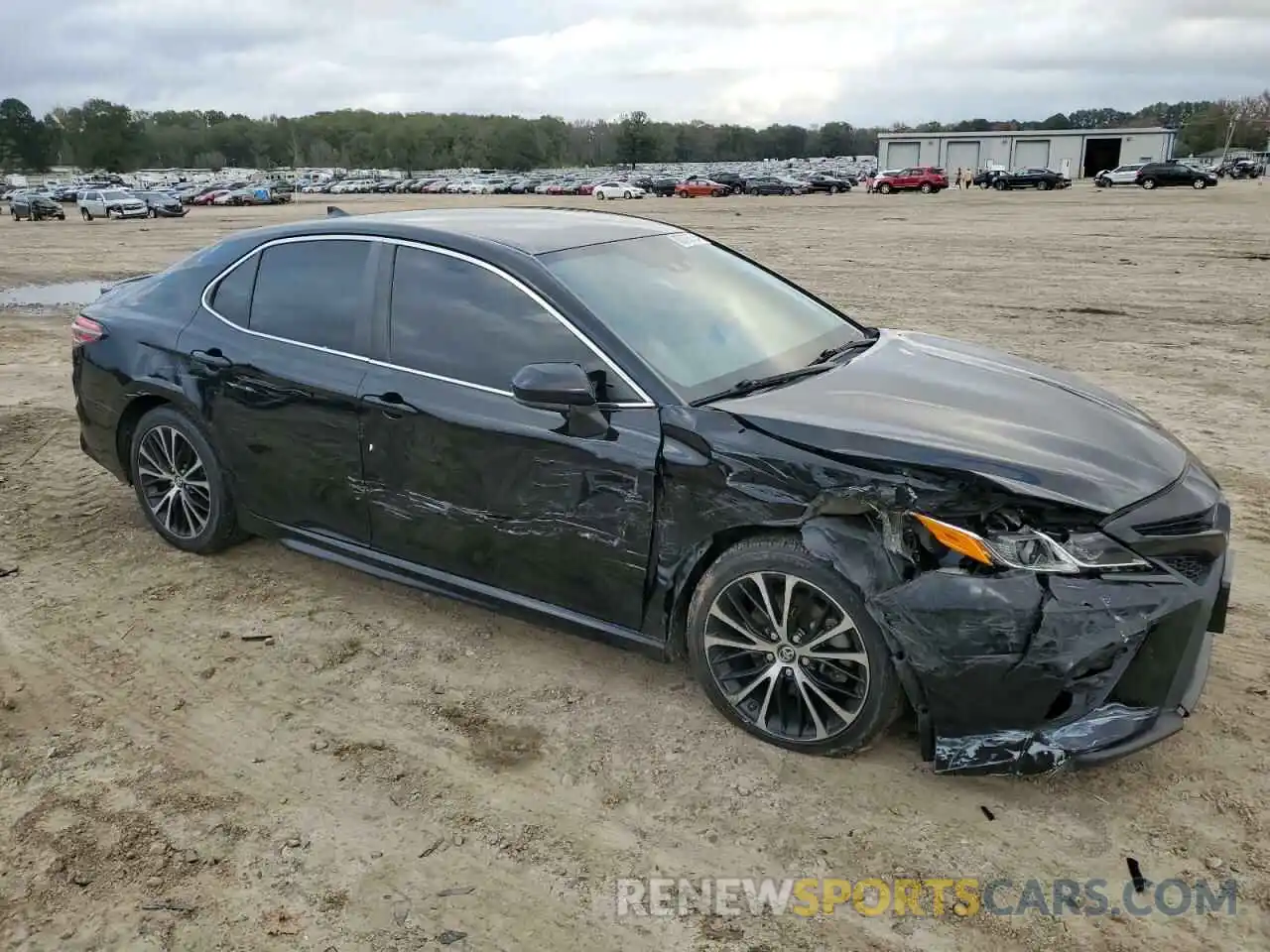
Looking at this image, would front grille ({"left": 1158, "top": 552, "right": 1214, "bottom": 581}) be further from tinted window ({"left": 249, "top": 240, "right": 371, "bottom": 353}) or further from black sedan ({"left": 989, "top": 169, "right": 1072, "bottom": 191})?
black sedan ({"left": 989, "top": 169, "right": 1072, "bottom": 191})

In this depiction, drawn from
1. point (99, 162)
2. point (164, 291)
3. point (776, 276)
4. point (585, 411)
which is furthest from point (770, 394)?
point (99, 162)

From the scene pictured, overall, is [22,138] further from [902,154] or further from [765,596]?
[765,596]

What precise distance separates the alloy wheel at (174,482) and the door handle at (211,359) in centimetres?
41

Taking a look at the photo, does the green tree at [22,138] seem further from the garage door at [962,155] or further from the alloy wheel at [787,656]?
the alloy wheel at [787,656]

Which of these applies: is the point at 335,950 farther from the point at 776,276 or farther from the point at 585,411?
the point at 776,276

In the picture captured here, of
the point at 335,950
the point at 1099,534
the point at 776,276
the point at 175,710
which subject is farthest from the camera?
the point at 776,276

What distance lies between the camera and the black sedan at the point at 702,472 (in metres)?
2.88

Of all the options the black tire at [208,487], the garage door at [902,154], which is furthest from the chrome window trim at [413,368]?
the garage door at [902,154]

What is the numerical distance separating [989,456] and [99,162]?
568 ft

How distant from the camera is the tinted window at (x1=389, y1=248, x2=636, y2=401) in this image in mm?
3613

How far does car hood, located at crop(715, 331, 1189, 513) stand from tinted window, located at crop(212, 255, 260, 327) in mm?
2502

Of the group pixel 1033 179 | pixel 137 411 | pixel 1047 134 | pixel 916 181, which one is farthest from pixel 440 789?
pixel 1047 134

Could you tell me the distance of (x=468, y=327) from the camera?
12.5 ft

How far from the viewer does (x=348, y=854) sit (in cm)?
289
